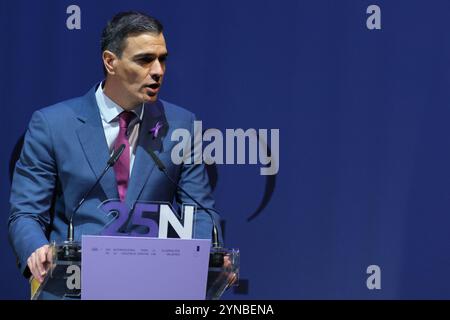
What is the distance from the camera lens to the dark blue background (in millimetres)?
3352

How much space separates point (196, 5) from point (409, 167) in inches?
36.4

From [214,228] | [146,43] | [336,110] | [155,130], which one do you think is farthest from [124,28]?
[336,110]

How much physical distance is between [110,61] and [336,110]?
853 millimetres

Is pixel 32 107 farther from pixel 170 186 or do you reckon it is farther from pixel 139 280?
pixel 139 280

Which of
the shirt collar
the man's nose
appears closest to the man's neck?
the shirt collar

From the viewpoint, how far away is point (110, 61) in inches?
116

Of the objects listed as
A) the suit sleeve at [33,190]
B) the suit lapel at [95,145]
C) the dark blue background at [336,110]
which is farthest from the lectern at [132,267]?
the dark blue background at [336,110]

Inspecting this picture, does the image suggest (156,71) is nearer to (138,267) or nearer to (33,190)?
(33,190)

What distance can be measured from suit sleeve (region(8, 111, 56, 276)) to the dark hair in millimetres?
301

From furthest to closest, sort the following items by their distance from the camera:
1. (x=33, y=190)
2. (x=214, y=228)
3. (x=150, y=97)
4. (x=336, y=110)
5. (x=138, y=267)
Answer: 1. (x=336, y=110)
2. (x=150, y=97)
3. (x=33, y=190)
4. (x=214, y=228)
5. (x=138, y=267)

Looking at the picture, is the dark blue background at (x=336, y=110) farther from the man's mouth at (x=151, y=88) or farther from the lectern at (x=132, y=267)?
the lectern at (x=132, y=267)

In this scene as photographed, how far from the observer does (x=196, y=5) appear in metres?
3.36

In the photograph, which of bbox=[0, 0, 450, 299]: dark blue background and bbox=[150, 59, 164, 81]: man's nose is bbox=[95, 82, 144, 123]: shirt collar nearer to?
bbox=[150, 59, 164, 81]: man's nose

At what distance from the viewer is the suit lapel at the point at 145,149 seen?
9.25 ft
